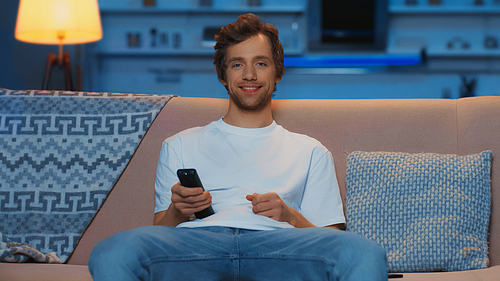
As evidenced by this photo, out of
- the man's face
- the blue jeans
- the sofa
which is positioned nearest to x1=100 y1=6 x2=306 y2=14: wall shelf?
the sofa

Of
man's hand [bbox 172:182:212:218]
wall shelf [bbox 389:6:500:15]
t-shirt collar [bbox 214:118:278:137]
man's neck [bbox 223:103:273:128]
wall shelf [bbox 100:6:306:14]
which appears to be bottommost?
man's hand [bbox 172:182:212:218]

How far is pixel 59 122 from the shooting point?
162 cm

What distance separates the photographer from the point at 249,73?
55.9 inches

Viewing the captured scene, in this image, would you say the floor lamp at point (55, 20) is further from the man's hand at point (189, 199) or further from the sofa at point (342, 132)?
the man's hand at point (189, 199)

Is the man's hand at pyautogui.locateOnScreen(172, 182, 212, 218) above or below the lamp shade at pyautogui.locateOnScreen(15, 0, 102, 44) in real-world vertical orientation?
below

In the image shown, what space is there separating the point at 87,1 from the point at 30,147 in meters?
1.17

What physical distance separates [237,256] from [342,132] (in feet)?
2.36

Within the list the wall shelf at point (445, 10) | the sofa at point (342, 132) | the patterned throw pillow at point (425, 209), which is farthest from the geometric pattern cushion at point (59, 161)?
the wall shelf at point (445, 10)

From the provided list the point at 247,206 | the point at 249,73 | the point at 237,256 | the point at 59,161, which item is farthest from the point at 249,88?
the point at 59,161

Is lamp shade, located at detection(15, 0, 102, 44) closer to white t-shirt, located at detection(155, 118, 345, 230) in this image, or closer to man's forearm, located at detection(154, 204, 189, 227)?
white t-shirt, located at detection(155, 118, 345, 230)

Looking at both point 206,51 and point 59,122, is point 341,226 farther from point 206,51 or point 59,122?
point 206,51

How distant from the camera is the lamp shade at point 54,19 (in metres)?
2.36

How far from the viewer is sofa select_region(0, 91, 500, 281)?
1.55 metres

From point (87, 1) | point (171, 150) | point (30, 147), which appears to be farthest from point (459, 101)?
point (87, 1)
